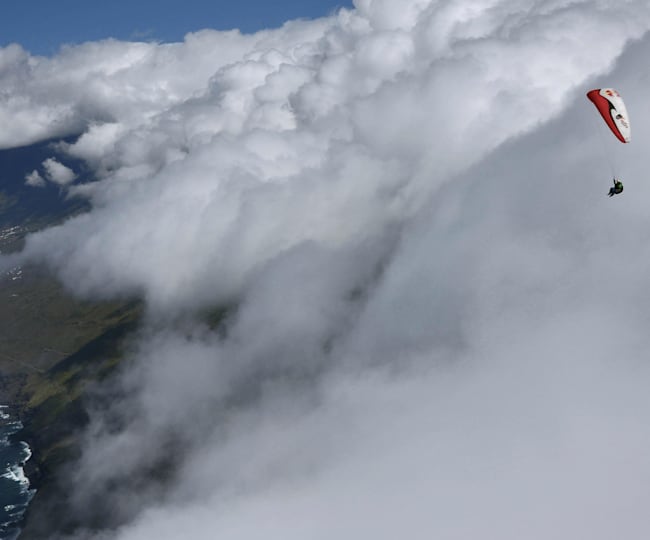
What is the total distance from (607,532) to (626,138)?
152 metres

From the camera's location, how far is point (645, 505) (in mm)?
194375

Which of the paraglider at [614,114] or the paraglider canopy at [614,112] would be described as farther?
the paraglider canopy at [614,112]

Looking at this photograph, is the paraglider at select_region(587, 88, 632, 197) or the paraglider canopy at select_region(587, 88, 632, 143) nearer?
the paraglider at select_region(587, 88, 632, 197)

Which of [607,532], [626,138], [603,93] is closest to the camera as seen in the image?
[626,138]

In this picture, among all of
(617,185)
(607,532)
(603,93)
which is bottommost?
(607,532)

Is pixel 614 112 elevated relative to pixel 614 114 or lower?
elevated

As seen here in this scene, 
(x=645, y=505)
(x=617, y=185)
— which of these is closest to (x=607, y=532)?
(x=645, y=505)

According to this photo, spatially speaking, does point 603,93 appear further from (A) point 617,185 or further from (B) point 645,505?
(B) point 645,505

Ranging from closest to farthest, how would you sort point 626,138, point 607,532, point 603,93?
point 626,138
point 603,93
point 607,532

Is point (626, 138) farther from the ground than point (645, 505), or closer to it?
farther from the ground

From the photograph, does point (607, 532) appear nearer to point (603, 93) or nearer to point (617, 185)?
point (617, 185)

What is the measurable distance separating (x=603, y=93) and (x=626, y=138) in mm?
17283

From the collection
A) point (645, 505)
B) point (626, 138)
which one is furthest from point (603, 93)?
point (645, 505)

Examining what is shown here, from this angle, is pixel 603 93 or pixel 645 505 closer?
pixel 603 93
